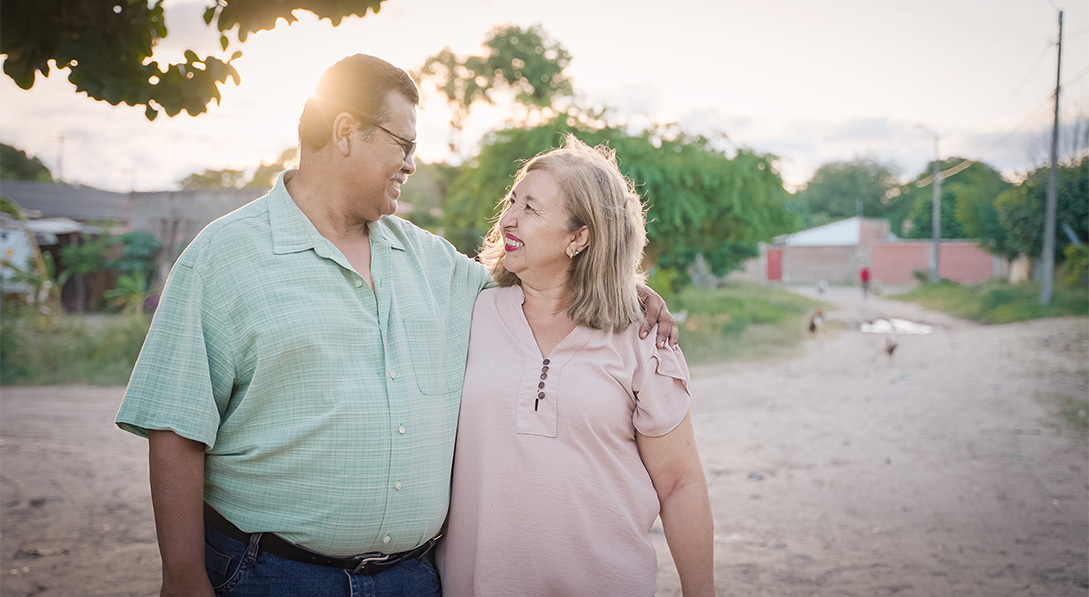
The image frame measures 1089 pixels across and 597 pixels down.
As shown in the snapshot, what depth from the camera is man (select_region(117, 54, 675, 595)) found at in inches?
71.1

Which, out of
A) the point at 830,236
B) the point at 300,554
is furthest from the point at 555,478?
the point at 830,236

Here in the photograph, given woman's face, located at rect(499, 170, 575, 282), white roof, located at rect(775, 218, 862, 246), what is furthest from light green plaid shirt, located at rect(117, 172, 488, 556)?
white roof, located at rect(775, 218, 862, 246)

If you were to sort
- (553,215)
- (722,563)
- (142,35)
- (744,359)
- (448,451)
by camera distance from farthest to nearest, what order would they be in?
(744,359)
(722,563)
(142,35)
(553,215)
(448,451)

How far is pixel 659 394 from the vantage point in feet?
7.41

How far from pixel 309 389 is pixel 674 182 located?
1249 centimetres

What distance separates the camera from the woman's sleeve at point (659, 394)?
222 centimetres

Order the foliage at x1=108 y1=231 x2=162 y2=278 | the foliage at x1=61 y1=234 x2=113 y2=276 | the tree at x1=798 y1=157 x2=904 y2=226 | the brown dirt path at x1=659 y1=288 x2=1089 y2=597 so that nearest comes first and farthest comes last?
1. the brown dirt path at x1=659 y1=288 x2=1089 y2=597
2. the foliage at x1=61 y1=234 x2=113 y2=276
3. the foliage at x1=108 y1=231 x2=162 y2=278
4. the tree at x1=798 y1=157 x2=904 y2=226

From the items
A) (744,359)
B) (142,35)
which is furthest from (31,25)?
(744,359)

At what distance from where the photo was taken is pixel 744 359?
12938 millimetres

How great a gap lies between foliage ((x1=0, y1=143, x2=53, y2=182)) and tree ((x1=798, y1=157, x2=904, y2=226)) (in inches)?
2299

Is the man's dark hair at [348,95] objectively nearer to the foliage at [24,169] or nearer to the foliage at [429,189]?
the foliage at [429,189]

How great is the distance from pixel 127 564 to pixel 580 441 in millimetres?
3553

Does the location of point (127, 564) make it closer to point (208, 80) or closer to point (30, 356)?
point (208, 80)

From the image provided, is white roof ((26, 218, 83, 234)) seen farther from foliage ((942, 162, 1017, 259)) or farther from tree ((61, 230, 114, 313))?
foliage ((942, 162, 1017, 259))
